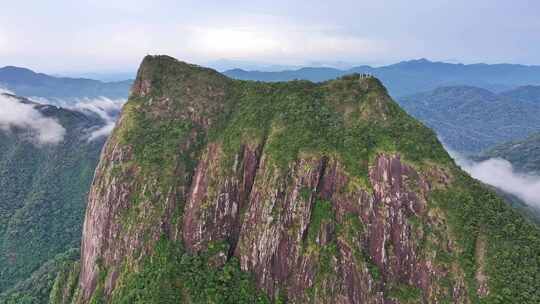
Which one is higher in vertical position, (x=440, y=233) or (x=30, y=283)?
(x=440, y=233)

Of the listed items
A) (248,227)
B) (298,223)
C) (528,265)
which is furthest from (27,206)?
(528,265)

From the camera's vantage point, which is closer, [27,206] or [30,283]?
[30,283]

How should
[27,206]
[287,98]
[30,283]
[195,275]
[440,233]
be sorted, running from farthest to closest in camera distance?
[27,206] → [30,283] → [287,98] → [195,275] → [440,233]

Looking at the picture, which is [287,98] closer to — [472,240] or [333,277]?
[333,277]

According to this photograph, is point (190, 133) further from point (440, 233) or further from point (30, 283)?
point (30, 283)

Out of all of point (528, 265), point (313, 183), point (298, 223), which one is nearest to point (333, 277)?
point (298, 223)

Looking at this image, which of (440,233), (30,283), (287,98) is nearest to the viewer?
(440,233)

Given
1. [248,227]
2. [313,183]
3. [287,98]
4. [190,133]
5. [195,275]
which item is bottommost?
[195,275]
